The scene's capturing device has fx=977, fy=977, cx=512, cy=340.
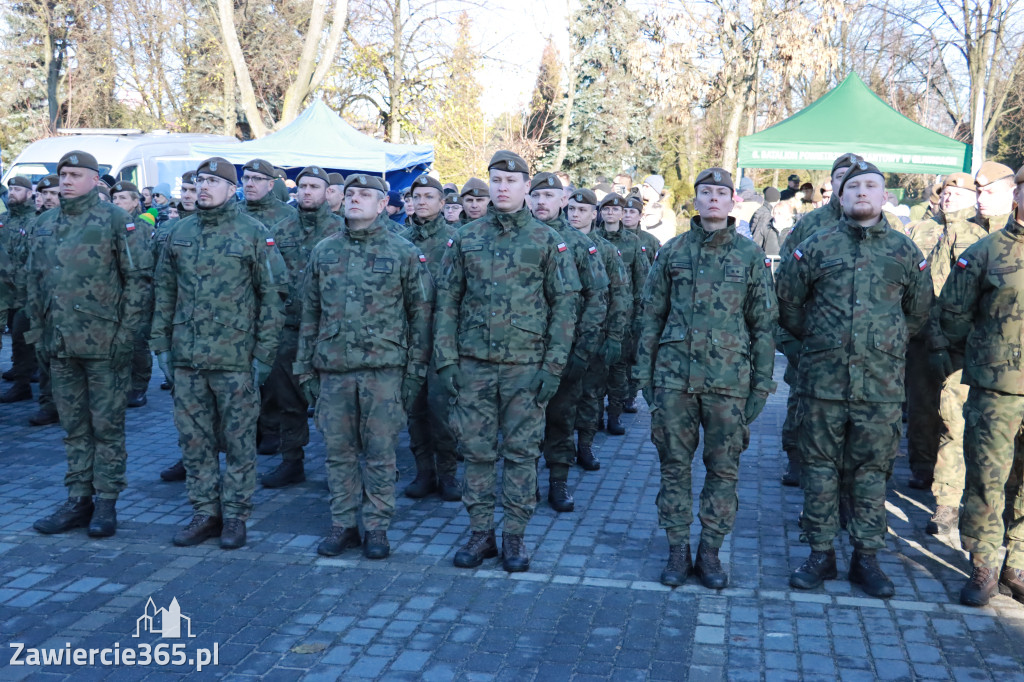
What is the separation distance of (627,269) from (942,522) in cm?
367

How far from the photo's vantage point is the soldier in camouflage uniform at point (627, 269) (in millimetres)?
8883

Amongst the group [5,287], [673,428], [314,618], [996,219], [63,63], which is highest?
[63,63]

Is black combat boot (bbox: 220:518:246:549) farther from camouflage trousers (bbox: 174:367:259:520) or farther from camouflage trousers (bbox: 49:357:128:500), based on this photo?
camouflage trousers (bbox: 49:357:128:500)

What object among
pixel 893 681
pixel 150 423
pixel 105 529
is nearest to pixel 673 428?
pixel 893 681

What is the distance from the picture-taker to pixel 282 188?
9383 millimetres

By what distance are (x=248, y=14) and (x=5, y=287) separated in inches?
1058

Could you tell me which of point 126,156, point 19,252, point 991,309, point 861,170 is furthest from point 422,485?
point 126,156

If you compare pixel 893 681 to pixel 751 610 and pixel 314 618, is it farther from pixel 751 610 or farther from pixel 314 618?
pixel 314 618

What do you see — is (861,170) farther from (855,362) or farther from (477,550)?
(477,550)

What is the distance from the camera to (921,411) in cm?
745

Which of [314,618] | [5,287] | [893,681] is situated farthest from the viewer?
[5,287]

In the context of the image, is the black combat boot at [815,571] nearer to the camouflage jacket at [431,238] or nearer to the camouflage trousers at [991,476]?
the camouflage trousers at [991,476]

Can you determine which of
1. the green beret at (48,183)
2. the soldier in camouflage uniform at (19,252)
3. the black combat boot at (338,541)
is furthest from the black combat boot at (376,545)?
the green beret at (48,183)

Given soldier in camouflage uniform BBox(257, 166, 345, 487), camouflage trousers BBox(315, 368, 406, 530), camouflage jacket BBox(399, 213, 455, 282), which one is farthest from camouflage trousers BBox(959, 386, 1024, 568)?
soldier in camouflage uniform BBox(257, 166, 345, 487)
